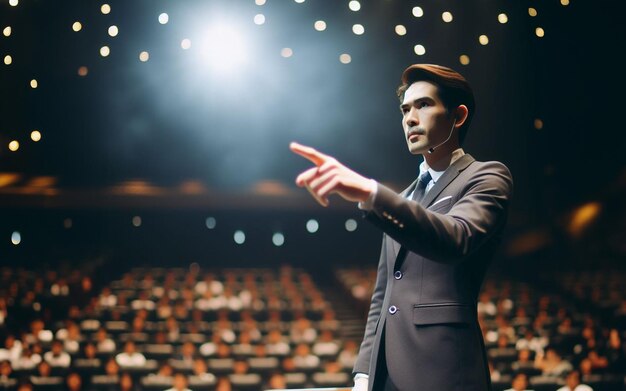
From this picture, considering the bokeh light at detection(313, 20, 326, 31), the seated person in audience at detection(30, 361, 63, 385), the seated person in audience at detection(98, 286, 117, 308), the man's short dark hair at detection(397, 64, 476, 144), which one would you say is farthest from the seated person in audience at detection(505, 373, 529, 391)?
the seated person in audience at detection(98, 286, 117, 308)

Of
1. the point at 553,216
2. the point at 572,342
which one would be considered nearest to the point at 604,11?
the point at 572,342

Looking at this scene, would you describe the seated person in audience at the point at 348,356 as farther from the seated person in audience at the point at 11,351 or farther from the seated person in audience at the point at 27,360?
the seated person in audience at the point at 11,351

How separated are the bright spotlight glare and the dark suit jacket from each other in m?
6.31

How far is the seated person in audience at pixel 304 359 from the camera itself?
18.8 feet

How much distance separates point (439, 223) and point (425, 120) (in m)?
0.31

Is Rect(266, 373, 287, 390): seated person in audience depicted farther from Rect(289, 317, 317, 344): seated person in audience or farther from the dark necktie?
the dark necktie

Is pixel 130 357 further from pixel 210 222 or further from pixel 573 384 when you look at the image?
pixel 210 222

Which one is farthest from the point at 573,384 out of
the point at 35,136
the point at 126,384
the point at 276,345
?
the point at 35,136

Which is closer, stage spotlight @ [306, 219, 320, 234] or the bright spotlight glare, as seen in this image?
the bright spotlight glare

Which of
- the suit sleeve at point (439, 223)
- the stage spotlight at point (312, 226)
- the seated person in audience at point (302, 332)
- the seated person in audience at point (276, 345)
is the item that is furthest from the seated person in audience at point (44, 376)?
the stage spotlight at point (312, 226)

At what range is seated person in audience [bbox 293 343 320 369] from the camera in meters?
5.72

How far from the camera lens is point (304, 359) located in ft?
19.2

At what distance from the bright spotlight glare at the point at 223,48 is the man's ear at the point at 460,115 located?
20.3 feet

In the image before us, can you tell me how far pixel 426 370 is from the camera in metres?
0.97
